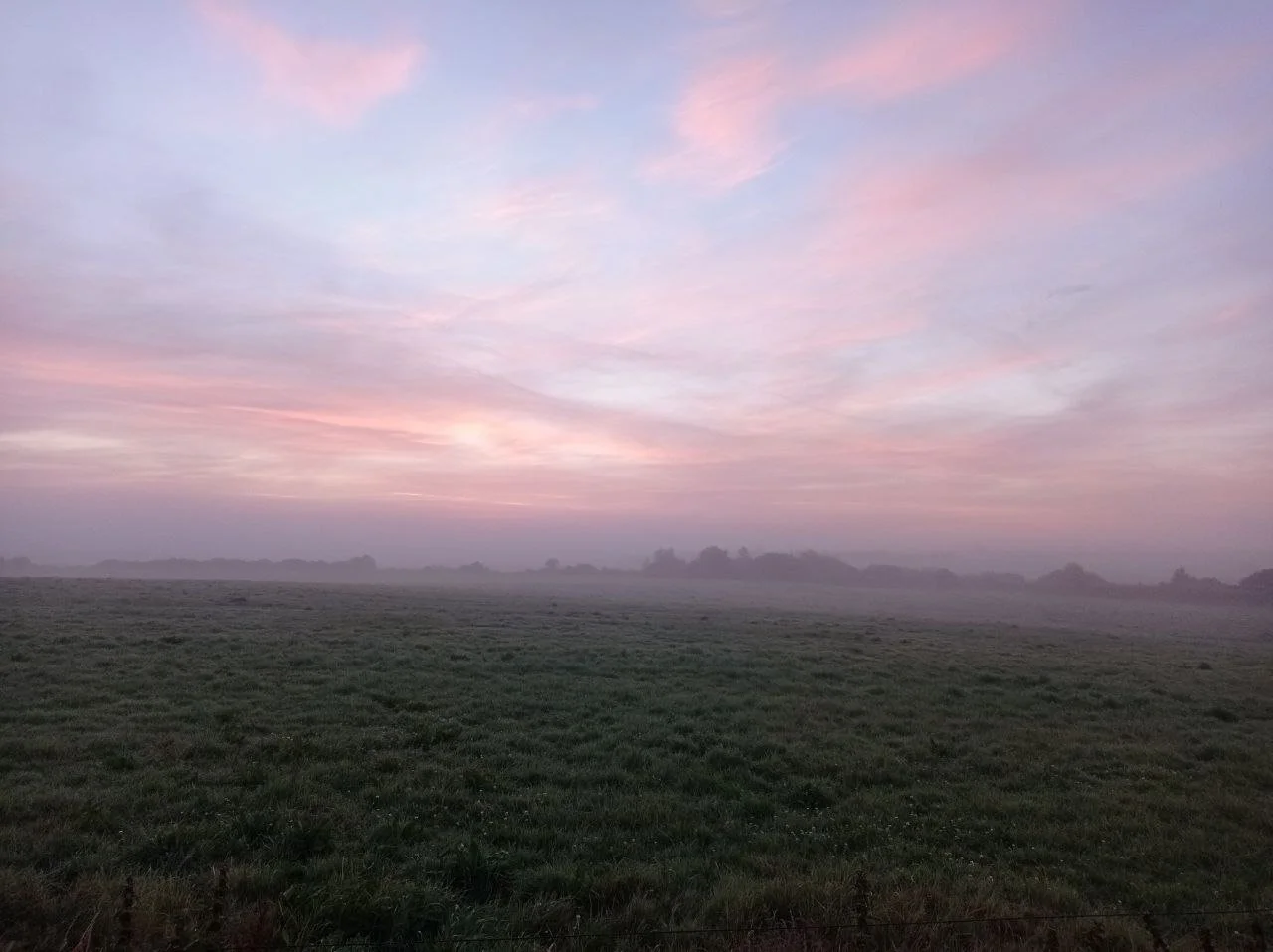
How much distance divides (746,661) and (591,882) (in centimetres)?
1652

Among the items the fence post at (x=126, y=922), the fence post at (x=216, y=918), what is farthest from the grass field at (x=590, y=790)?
the fence post at (x=126, y=922)

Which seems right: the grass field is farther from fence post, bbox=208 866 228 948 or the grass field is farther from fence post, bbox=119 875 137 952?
fence post, bbox=119 875 137 952

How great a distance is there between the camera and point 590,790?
1094cm

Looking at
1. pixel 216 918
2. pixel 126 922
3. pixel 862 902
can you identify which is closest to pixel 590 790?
pixel 862 902

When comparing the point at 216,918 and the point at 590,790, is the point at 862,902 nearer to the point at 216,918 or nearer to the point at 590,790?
the point at 590,790

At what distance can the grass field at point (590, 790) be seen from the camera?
732 cm

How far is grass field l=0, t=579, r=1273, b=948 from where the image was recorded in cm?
732

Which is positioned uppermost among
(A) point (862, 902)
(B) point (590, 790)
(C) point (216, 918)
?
(C) point (216, 918)

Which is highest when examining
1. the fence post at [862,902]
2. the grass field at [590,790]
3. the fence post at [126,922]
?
the fence post at [126,922]

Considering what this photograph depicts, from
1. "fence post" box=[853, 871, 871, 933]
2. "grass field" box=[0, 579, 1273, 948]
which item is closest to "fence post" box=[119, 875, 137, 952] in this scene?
"grass field" box=[0, 579, 1273, 948]

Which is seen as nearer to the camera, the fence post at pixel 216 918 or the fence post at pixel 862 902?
the fence post at pixel 216 918

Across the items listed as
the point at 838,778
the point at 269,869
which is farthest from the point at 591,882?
the point at 838,778

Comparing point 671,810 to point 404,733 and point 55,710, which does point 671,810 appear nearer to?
point 404,733

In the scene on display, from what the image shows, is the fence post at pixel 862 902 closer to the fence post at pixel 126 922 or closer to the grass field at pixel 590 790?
the grass field at pixel 590 790
